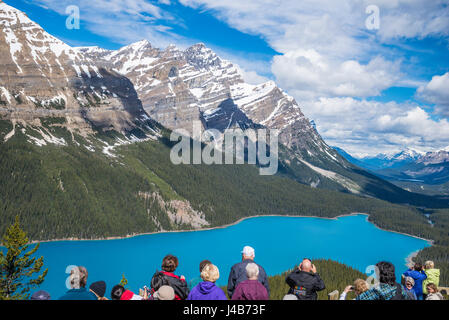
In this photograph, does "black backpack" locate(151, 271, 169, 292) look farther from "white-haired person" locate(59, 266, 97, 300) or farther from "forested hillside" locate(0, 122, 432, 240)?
"forested hillside" locate(0, 122, 432, 240)

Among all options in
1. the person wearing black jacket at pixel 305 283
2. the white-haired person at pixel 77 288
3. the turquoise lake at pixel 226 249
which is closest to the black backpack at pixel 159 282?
the white-haired person at pixel 77 288

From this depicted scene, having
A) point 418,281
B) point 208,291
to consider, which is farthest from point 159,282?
point 418,281

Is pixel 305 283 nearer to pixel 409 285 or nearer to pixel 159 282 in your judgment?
pixel 409 285

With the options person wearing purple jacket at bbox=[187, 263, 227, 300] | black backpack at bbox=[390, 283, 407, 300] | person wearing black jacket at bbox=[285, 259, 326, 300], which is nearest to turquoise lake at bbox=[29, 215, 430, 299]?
person wearing black jacket at bbox=[285, 259, 326, 300]

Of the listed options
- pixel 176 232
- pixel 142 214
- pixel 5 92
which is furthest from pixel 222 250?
pixel 5 92
